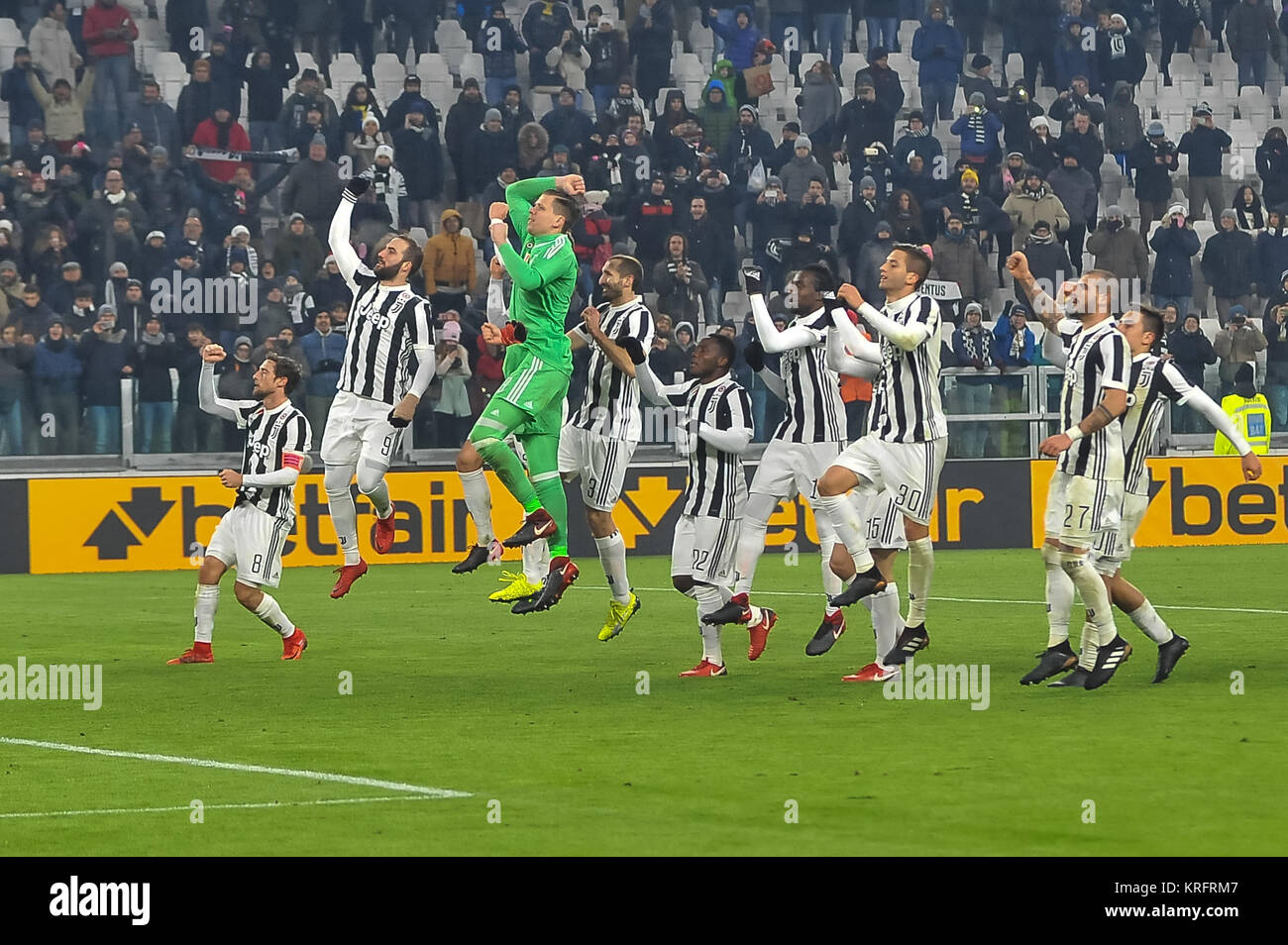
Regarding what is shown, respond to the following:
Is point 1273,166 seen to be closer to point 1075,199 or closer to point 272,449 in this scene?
point 1075,199

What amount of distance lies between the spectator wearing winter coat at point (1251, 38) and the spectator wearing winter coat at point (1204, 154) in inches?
82.3

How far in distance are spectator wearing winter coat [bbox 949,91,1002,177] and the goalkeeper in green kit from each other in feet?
45.8

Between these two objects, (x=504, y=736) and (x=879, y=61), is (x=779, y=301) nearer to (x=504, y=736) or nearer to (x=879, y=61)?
(x=879, y=61)

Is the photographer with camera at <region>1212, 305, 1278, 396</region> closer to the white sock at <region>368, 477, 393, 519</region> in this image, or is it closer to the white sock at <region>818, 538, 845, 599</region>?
the white sock at <region>818, 538, 845, 599</region>

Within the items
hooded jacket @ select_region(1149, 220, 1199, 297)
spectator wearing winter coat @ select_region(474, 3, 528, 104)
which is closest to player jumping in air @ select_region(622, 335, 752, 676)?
spectator wearing winter coat @ select_region(474, 3, 528, 104)

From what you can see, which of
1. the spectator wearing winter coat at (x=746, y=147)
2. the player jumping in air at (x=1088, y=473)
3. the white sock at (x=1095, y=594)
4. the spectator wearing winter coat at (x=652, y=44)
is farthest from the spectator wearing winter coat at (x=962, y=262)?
the white sock at (x=1095, y=594)

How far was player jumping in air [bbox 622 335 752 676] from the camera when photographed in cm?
1203

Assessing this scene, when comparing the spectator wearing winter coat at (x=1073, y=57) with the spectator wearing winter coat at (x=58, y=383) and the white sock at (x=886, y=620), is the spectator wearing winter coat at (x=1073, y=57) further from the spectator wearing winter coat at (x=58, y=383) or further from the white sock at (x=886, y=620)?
the white sock at (x=886, y=620)

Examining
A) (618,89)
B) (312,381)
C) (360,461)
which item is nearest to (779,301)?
(618,89)

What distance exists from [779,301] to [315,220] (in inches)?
203

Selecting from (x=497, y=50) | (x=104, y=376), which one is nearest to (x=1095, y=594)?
(x=104, y=376)

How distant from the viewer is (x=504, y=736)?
9570 millimetres

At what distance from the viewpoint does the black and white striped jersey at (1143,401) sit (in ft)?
36.9

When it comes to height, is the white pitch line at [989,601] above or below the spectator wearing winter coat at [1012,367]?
below
